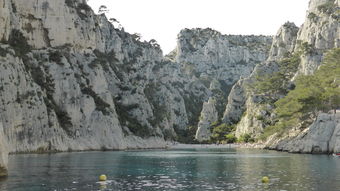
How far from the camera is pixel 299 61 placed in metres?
196

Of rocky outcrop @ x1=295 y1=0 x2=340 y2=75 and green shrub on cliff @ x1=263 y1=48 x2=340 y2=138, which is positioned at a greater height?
rocky outcrop @ x1=295 y1=0 x2=340 y2=75

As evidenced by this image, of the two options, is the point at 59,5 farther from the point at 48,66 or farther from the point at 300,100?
the point at 300,100

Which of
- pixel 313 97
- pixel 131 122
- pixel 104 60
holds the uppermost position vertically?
pixel 104 60

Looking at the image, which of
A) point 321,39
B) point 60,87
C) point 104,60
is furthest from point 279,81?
point 60,87

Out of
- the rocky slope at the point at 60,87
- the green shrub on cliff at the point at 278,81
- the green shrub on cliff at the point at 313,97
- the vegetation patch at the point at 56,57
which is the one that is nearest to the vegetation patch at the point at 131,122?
the rocky slope at the point at 60,87

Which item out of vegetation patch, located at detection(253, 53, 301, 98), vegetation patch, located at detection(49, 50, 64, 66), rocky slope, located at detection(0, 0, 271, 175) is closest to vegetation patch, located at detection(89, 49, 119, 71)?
rocky slope, located at detection(0, 0, 271, 175)

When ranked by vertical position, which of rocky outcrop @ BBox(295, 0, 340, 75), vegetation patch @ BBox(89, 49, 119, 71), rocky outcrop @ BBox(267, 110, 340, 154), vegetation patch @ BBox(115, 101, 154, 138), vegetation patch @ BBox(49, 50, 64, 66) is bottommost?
rocky outcrop @ BBox(267, 110, 340, 154)

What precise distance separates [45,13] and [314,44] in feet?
398

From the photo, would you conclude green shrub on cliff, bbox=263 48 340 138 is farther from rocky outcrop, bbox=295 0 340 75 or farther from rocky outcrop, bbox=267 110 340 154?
rocky outcrop, bbox=295 0 340 75

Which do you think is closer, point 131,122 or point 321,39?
point 131,122

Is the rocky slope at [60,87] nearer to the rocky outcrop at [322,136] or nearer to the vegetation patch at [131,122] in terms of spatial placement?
the vegetation patch at [131,122]

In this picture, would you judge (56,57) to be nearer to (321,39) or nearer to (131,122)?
(131,122)

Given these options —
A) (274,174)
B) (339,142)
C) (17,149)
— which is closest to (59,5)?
(17,149)

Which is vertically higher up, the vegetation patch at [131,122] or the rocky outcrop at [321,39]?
the rocky outcrop at [321,39]
